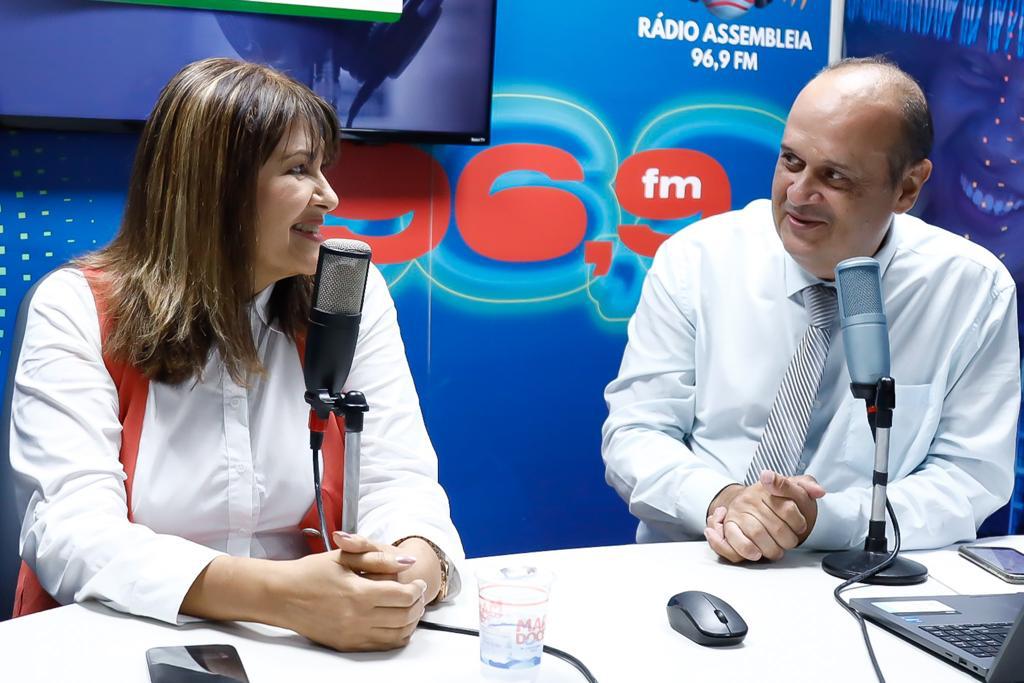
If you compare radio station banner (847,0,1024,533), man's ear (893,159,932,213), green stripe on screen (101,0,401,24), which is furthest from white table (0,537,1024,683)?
green stripe on screen (101,0,401,24)

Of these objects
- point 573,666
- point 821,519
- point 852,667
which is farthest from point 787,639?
point 821,519

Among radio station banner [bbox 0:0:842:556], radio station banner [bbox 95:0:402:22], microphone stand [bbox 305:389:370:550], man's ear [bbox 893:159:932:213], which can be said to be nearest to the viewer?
microphone stand [bbox 305:389:370:550]

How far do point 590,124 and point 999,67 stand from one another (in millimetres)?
1007

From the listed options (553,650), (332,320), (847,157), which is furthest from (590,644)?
(847,157)

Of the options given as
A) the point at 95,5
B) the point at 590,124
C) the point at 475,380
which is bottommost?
the point at 475,380

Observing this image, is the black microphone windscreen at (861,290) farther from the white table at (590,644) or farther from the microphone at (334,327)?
the microphone at (334,327)

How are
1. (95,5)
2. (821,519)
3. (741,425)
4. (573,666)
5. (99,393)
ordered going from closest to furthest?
1. (573,666)
2. (99,393)
3. (821,519)
4. (741,425)
5. (95,5)

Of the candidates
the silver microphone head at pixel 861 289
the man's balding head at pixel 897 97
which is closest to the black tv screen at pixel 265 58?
the man's balding head at pixel 897 97

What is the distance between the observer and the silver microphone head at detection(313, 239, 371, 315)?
1243 millimetres

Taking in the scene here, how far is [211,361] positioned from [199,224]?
0.22m

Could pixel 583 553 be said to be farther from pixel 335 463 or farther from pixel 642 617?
pixel 335 463

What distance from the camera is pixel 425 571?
1.35 metres

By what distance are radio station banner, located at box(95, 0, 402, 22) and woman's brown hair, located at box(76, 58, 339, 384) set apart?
29.4 inches

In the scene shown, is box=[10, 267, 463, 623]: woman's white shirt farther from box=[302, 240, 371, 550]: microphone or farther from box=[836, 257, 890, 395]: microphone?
box=[836, 257, 890, 395]: microphone
